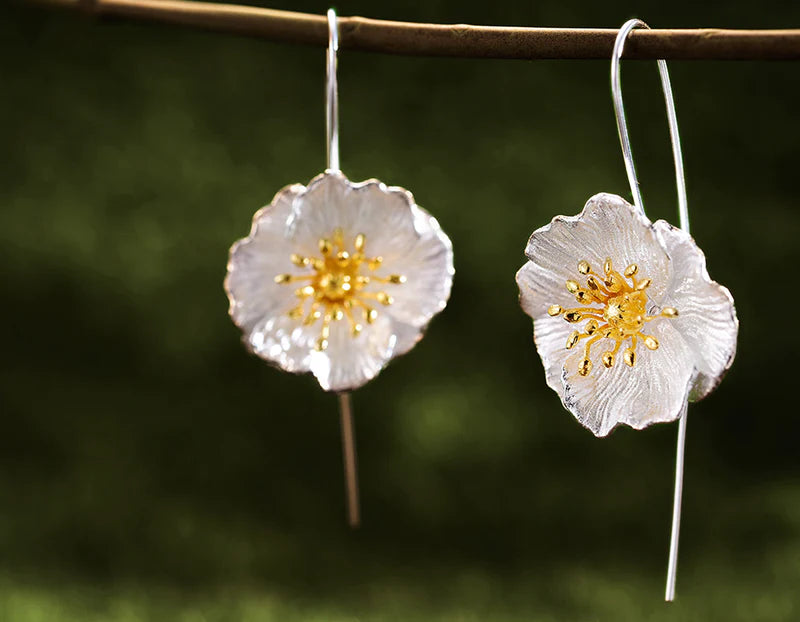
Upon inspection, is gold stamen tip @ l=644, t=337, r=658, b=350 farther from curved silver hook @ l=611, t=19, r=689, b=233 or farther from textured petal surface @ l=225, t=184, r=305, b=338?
textured petal surface @ l=225, t=184, r=305, b=338

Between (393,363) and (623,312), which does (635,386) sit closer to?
(623,312)

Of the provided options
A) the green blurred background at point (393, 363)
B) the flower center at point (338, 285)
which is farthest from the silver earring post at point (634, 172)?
the green blurred background at point (393, 363)

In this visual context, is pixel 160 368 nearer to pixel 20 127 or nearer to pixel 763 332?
pixel 20 127

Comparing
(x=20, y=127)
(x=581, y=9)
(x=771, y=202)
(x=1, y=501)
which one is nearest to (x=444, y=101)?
(x=581, y=9)

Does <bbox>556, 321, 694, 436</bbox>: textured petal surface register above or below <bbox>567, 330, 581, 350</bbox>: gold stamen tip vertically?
below

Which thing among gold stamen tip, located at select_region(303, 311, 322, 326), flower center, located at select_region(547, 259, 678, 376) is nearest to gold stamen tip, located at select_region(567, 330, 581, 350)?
flower center, located at select_region(547, 259, 678, 376)

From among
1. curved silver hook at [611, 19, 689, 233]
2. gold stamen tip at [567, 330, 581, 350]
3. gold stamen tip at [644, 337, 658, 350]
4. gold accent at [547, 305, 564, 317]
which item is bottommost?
gold stamen tip at [644, 337, 658, 350]
